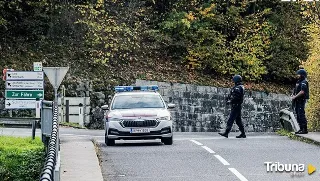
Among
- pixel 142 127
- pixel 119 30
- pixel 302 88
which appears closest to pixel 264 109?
pixel 119 30

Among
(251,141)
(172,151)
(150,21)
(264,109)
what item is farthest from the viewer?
(150,21)

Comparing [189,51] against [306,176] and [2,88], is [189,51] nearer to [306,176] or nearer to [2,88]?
[2,88]

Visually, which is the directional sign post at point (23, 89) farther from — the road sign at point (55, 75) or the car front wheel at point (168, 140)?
the car front wheel at point (168, 140)

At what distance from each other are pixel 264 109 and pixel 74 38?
38.1 feet

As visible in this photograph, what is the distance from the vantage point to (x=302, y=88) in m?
23.4

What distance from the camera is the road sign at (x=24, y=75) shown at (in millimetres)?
31391

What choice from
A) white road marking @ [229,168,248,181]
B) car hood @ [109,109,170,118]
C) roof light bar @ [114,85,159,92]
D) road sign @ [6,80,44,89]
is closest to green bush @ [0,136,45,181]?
car hood @ [109,109,170,118]

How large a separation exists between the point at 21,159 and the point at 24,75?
335 inches

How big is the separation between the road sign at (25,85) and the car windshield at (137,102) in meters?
9.54

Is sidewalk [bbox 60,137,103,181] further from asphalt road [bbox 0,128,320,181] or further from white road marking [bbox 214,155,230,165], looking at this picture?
white road marking [bbox 214,155,230,165]

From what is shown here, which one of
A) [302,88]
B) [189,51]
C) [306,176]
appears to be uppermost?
[189,51]

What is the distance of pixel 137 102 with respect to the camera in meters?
22.5

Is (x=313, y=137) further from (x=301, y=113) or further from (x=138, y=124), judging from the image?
(x=138, y=124)

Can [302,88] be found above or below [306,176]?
above
